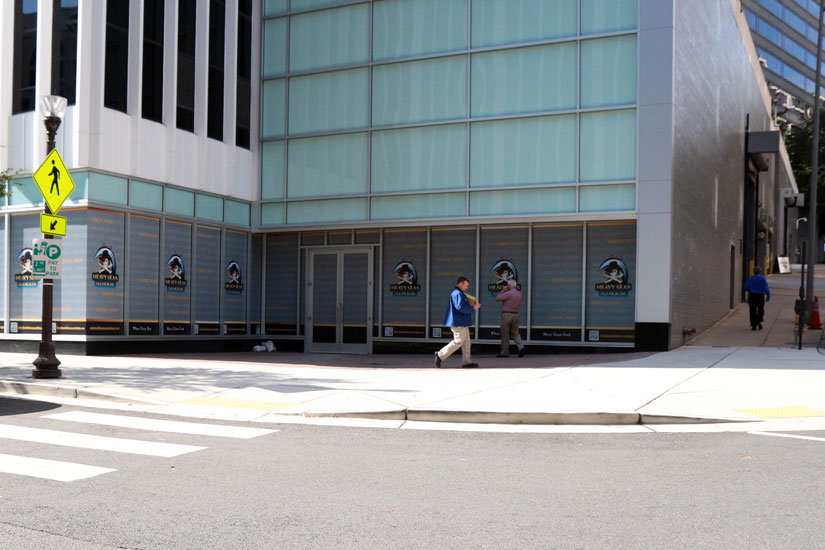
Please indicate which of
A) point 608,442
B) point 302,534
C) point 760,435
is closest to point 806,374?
point 760,435

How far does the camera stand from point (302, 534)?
4949 mm

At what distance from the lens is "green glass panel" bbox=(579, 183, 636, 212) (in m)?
18.7

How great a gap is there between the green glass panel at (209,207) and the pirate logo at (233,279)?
1.36 metres

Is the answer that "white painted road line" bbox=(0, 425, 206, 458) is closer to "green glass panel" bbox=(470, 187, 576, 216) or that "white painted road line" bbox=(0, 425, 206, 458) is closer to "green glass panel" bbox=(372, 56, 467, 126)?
"green glass panel" bbox=(470, 187, 576, 216)

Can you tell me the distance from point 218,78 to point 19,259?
6.95m

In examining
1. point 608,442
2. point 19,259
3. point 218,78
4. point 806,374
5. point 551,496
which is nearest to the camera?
point 551,496

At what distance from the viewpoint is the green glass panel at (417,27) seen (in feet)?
68.0

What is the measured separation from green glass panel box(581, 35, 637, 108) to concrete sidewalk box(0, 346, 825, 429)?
6.35 m

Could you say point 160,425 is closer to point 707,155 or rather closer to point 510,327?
point 510,327

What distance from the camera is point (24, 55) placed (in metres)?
19.0

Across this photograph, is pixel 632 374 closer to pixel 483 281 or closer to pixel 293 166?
pixel 483 281

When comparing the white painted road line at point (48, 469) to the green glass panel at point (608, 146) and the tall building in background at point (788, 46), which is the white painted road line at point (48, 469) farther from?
the tall building in background at point (788, 46)

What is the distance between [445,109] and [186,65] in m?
6.80

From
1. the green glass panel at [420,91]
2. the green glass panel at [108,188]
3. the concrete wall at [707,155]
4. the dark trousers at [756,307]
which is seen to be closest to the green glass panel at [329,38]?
the green glass panel at [420,91]
